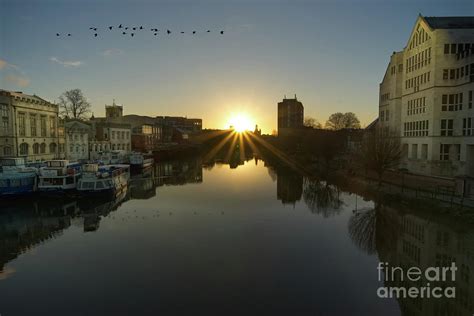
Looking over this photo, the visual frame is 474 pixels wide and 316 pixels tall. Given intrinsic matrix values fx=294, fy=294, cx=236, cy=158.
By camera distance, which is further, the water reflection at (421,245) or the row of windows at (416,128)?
the row of windows at (416,128)

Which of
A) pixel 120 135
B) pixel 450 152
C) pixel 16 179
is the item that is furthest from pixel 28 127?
pixel 450 152

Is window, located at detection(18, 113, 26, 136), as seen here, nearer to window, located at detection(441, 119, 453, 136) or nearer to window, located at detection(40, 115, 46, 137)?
window, located at detection(40, 115, 46, 137)

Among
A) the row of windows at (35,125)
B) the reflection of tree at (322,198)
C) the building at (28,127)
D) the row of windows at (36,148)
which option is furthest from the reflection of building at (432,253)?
the row of windows at (35,125)

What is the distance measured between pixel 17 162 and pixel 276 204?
30672 millimetres

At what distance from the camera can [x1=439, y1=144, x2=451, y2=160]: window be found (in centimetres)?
3394

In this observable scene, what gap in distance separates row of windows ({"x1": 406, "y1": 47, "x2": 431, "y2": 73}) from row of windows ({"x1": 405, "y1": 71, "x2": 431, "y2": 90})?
1226mm

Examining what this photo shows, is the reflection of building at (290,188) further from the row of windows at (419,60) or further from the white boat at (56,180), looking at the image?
the white boat at (56,180)

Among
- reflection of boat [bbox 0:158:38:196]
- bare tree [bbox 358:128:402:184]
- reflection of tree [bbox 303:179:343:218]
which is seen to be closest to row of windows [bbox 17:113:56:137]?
reflection of boat [bbox 0:158:38:196]

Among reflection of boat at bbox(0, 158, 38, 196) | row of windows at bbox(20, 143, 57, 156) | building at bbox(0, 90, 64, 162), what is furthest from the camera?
row of windows at bbox(20, 143, 57, 156)

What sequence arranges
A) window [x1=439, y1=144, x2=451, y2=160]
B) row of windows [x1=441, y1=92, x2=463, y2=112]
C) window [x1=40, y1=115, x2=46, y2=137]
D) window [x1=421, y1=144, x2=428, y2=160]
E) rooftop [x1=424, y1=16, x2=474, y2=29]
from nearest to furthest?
1. row of windows [x1=441, y1=92, x2=463, y2=112]
2. window [x1=439, y1=144, x2=451, y2=160]
3. rooftop [x1=424, y1=16, x2=474, y2=29]
4. window [x1=421, y1=144, x2=428, y2=160]
5. window [x1=40, y1=115, x2=46, y2=137]

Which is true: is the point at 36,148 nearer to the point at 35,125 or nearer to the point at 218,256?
the point at 35,125

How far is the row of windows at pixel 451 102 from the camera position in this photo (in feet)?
108

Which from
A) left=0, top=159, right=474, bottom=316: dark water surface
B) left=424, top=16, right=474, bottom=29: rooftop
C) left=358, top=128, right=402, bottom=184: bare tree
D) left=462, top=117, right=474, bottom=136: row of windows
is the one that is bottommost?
left=0, top=159, right=474, bottom=316: dark water surface

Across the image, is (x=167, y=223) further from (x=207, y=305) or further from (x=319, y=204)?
(x=319, y=204)
